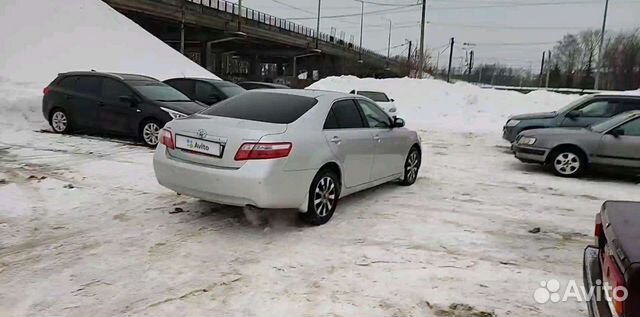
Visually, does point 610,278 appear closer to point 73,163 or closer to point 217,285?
point 217,285

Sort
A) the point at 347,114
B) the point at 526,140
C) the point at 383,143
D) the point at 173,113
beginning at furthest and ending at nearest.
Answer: the point at 173,113 → the point at 526,140 → the point at 383,143 → the point at 347,114

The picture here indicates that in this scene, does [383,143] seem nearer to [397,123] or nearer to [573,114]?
[397,123]

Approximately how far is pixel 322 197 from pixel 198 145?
1.39m

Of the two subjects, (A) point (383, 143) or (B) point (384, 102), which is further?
(B) point (384, 102)

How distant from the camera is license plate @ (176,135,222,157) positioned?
441cm

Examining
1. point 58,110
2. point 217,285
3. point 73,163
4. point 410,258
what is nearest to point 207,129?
point 217,285

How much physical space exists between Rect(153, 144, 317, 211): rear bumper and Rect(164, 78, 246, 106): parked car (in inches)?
315

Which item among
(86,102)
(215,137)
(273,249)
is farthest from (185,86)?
(273,249)

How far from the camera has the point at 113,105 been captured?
31.4 feet

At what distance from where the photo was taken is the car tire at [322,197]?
15.7 ft

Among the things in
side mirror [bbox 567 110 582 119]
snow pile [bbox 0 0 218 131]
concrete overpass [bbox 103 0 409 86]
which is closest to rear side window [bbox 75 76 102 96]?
snow pile [bbox 0 0 218 131]

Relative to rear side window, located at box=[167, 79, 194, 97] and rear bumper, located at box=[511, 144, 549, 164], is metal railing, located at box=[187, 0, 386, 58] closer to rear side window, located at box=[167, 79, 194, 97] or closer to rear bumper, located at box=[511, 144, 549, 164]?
rear side window, located at box=[167, 79, 194, 97]

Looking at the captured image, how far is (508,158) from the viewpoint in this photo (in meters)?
10.4

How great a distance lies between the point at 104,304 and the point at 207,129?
1.92 meters
